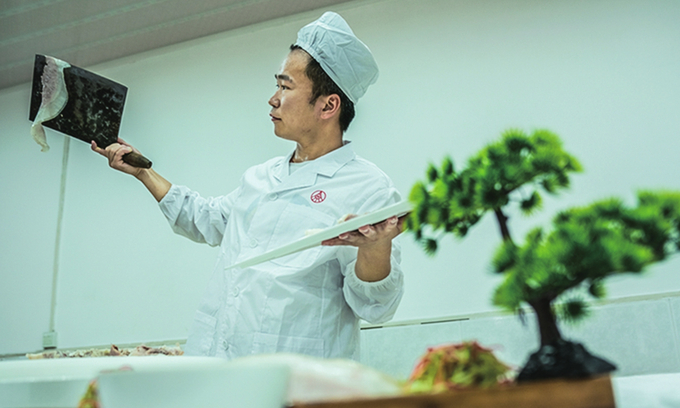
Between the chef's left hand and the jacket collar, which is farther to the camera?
the jacket collar

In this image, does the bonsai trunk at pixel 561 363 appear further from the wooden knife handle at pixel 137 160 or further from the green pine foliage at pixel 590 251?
the wooden knife handle at pixel 137 160

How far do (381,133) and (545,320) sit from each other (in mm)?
2062

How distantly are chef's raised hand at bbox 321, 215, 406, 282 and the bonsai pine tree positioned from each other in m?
0.47

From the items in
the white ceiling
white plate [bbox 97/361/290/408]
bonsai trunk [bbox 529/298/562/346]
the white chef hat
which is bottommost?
white plate [bbox 97/361/290/408]

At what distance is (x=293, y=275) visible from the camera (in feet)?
4.49

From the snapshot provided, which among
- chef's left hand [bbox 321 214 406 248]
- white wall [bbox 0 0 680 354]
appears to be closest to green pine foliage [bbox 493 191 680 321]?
chef's left hand [bbox 321 214 406 248]

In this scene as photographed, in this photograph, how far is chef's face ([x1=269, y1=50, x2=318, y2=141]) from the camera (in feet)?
5.38

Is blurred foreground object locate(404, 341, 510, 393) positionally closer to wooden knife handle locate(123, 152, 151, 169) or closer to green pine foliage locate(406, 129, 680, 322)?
green pine foliage locate(406, 129, 680, 322)

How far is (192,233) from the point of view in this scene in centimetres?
174

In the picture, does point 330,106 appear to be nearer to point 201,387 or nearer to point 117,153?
point 117,153

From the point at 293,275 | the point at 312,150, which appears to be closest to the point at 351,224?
the point at 293,275

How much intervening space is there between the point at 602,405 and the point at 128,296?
2.72m

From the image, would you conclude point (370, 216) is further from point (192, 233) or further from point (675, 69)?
point (675, 69)

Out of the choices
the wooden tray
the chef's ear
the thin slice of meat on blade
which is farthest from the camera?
the chef's ear
